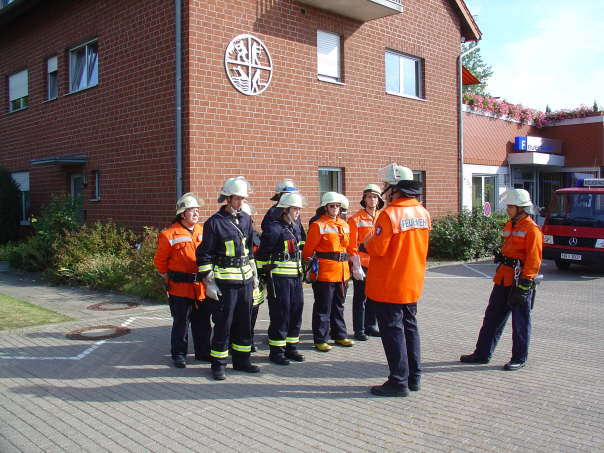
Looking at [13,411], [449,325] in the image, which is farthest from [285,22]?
[13,411]

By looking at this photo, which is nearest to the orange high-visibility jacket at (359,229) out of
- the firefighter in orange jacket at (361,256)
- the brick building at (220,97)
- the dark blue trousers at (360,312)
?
the firefighter in orange jacket at (361,256)

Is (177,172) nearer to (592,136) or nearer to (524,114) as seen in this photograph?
(524,114)

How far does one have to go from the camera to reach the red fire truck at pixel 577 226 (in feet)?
42.2

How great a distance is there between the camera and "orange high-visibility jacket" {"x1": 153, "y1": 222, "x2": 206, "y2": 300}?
6.08 metres

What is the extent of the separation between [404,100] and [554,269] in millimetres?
5889

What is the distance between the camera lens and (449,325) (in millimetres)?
Answer: 8023

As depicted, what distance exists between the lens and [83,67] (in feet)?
48.6

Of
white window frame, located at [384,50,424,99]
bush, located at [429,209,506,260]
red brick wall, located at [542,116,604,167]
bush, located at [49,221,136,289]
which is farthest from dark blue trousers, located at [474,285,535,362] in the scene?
red brick wall, located at [542,116,604,167]

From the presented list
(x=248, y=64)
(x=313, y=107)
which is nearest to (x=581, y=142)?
(x=313, y=107)

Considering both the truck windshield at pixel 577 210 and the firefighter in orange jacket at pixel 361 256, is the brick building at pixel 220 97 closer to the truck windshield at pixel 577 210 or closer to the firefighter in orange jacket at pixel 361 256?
the truck windshield at pixel 577 210

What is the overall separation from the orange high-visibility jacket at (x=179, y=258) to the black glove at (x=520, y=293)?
3.13 m

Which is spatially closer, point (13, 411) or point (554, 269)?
point (13, 411)

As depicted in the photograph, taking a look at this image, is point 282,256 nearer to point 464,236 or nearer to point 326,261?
point 326,261

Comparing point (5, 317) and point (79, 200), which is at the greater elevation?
point (79, 200)
